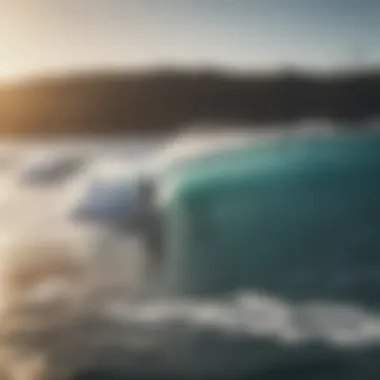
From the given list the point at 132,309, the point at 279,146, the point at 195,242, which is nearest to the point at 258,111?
the point at 279,146

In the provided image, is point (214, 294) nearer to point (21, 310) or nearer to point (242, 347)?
point (242, 347)

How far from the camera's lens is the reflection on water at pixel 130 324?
103 cm

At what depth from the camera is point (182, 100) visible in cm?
114

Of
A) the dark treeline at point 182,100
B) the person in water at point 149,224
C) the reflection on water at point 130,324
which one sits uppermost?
the dark treeline at point 182,100

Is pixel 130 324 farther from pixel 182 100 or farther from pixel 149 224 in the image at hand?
pixel 182 100

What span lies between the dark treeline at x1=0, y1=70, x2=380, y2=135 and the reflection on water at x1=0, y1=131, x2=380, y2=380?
6 centimetres

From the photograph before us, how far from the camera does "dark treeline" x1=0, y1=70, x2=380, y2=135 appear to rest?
3.67ft

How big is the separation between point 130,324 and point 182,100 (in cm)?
35

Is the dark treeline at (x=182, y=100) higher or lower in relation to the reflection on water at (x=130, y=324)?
higher

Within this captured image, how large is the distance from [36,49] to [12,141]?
153mm

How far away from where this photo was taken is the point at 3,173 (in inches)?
45.6

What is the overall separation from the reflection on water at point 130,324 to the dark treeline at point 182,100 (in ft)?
0.18

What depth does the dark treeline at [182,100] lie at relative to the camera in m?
1.12

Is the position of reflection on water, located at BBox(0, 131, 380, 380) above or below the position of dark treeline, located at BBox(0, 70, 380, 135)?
below
